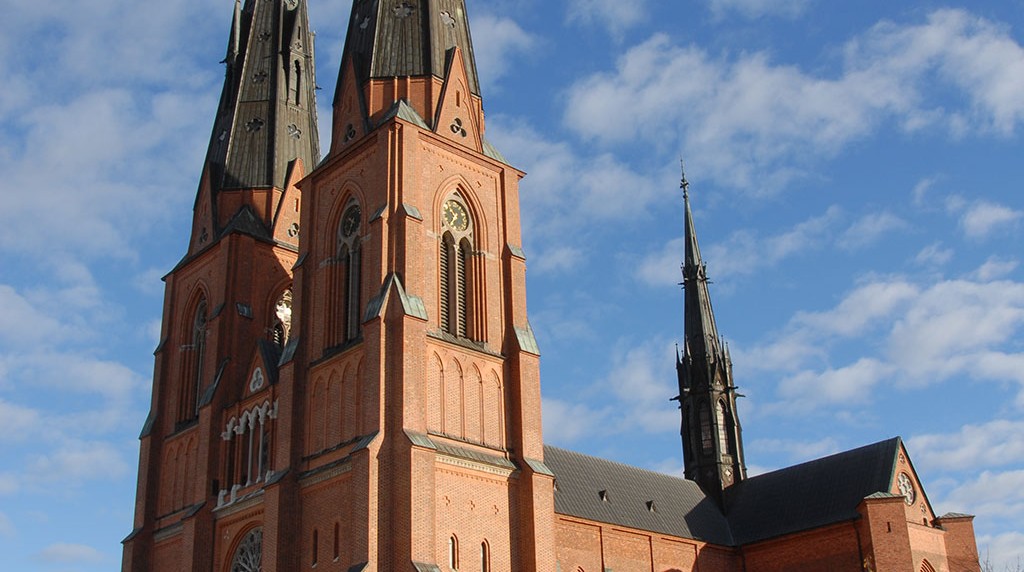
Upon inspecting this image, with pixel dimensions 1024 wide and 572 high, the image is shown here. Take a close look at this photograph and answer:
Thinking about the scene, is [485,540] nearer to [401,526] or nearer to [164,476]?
[401,526]

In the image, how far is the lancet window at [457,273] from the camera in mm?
38250

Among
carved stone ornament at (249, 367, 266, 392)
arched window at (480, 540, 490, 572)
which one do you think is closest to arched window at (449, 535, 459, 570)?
arched window at (480, 540, 490, 572)

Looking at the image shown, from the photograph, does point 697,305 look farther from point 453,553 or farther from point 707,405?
point 453,553

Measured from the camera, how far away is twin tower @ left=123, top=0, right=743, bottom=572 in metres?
34.4

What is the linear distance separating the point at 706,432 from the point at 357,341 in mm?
28366

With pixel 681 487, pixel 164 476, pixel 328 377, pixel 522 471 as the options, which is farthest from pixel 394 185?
pixel 681 487

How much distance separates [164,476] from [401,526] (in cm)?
1657

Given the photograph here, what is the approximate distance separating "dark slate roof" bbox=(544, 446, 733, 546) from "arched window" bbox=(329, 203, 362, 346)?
12.9 metres

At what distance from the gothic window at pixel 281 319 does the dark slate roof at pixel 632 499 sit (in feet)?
41.7

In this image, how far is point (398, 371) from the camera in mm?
34188

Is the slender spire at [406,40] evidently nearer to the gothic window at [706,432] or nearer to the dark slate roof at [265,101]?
the dark slate roof at [265,101]

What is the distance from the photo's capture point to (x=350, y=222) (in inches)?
1585

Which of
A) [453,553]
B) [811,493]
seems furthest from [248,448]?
[811,493]

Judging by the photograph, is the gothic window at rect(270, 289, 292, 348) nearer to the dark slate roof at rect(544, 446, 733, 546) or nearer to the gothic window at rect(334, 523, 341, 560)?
the dark slate roof at rect(544, 446, 733, 546)
